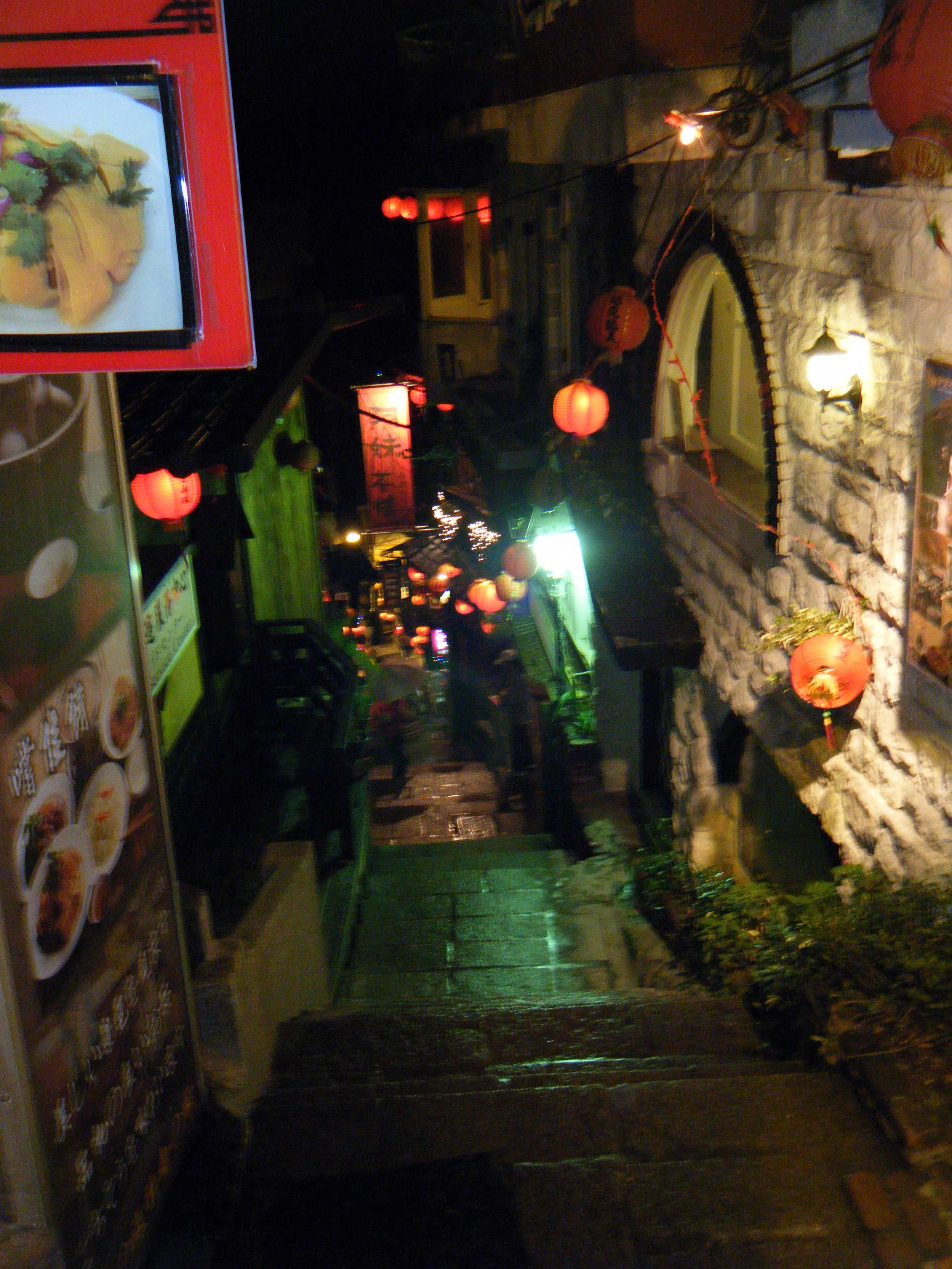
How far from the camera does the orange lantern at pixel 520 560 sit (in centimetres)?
1506

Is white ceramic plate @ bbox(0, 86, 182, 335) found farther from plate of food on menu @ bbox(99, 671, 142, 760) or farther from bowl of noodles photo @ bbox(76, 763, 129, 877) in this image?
bowl of noodles photo @ bbox(76, 763, 129, 877)

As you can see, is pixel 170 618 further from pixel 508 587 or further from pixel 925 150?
pixel 925 150

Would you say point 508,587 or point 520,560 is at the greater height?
point 520,560

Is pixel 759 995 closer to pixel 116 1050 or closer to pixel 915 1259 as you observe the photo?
pixel 915 1259

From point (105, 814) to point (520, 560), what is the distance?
459 inches

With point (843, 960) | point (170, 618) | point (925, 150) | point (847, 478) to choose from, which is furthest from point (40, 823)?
point (170, 618)

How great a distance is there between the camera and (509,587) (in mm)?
16344

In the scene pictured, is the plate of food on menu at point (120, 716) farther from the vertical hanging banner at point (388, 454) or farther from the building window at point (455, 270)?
the building window at point (455, 270)

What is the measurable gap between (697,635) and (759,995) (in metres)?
3.22

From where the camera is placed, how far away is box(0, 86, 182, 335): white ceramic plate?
302 cm

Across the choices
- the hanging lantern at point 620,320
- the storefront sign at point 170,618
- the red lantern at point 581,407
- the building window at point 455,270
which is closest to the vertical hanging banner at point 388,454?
the building window at point 455,270

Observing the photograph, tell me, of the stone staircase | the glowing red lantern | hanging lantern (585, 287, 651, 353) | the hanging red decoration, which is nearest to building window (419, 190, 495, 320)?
the glowing red lantern

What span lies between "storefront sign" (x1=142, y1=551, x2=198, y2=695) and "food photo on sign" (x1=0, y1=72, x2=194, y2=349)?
6.35 m

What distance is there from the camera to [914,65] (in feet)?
11.6
